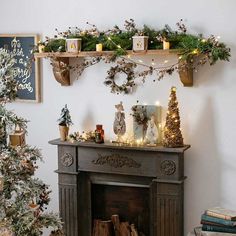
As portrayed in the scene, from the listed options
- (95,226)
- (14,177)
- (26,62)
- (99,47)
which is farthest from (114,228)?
(26,62)

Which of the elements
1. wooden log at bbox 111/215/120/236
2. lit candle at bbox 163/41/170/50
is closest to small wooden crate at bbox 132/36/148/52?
lit candle at bbox 163/41/170/50

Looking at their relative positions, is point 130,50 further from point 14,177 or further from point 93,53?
point 14,177

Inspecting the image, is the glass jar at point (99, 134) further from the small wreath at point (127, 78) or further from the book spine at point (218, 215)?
the book spine at point (218, 215)

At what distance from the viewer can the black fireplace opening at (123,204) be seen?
450cm

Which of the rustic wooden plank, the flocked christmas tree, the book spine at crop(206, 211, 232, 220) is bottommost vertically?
the book spine at crop(206, 211, 232, 220)

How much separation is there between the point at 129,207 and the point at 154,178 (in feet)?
1.31

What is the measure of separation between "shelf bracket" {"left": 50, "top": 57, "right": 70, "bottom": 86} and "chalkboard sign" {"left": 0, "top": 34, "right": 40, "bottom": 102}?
0.30 meters

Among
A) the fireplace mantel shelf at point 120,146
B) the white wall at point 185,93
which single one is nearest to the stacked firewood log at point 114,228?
the white wall at point 185,93

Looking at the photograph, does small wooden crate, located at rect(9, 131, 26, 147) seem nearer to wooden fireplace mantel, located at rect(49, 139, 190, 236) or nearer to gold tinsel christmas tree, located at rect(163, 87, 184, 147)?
wooden fireplace mantel, located at rect(49, 139, 190, 236)

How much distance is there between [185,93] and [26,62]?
1462mm

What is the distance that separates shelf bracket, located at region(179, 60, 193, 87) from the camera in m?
4.05

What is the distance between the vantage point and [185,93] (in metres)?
4.26

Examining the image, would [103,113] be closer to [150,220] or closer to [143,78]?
[143,78]

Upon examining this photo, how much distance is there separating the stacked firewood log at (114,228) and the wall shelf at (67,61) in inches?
47.5
